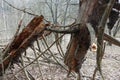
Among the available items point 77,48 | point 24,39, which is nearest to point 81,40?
point 77,48

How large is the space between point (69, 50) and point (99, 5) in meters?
0.42

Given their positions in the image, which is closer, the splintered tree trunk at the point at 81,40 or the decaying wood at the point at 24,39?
the splintered tree trunk at the point at 81,40

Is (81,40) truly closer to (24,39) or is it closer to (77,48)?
(77,48)

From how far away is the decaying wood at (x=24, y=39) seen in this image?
273 cm

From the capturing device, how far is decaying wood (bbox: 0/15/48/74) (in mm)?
2729

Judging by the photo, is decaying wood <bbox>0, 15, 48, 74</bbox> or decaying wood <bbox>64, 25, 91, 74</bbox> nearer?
decaying wood <bbox>64, 25, 91, 74</bbox>

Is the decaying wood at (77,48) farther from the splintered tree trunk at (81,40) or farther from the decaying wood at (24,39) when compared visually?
the decaying wood at (24,39)

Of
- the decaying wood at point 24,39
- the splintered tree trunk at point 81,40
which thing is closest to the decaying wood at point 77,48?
the splintered tree trunk at point 81,40

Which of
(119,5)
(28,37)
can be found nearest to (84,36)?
(119,5)

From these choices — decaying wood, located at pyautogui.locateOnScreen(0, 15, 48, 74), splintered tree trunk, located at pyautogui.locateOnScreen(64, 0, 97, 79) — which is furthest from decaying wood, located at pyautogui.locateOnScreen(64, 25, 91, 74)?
decaying wood, located at pyautogui.locateOnScreen(0, 15, 48, 74)

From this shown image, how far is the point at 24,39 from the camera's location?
2.97 metres

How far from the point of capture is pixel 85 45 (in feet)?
6.33

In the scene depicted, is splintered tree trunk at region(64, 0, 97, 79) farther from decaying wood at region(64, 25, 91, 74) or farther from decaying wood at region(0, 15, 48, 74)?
decaying wood at region(0, 15, 48, 74)

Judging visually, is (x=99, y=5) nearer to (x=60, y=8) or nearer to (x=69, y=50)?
(x=69, y=50)
